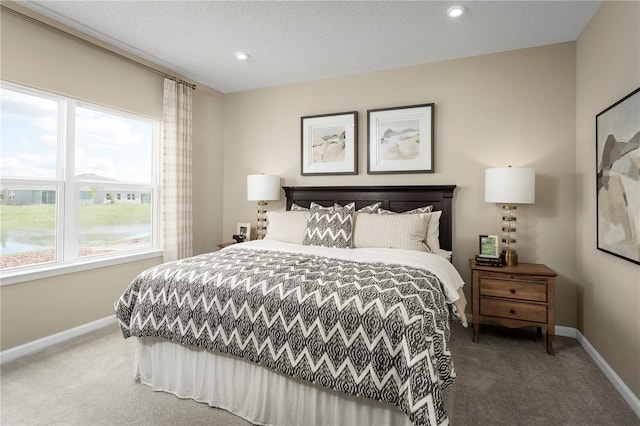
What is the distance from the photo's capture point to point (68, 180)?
2941mm

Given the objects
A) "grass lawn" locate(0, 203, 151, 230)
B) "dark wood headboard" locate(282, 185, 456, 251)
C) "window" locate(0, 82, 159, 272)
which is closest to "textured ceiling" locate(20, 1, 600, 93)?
"window" locate(0, 82, 159, 272)

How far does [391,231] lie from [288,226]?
1.08 metres

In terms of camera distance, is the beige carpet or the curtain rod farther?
the curtain rod

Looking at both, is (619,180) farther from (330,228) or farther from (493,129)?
(330,228)

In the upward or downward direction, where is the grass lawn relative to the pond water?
upward

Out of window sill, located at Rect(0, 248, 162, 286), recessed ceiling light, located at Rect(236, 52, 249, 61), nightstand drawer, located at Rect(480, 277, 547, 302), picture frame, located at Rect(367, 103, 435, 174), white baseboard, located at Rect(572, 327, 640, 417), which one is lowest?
white baseboard, located at Rect(572, 327, 640, 417)

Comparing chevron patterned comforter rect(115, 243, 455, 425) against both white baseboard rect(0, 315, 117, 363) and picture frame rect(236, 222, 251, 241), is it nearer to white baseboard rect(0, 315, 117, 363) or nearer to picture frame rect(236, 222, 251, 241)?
white baseboard rect(0, 315, 117, 363)

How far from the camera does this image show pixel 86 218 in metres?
3.15

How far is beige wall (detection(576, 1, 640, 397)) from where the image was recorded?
2.03 m

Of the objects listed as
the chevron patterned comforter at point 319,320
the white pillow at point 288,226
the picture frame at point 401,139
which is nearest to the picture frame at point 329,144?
the picture frame at point 401,139

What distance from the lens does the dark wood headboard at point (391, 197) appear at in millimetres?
3371

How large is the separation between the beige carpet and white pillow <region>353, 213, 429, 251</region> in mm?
995

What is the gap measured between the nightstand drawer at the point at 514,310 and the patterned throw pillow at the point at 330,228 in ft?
4.33

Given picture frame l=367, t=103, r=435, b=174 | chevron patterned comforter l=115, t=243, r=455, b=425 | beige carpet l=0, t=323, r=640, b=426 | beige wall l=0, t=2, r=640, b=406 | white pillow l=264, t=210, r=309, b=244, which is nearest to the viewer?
chevron patterned comforter l=115, t=243, r=455, b=425
